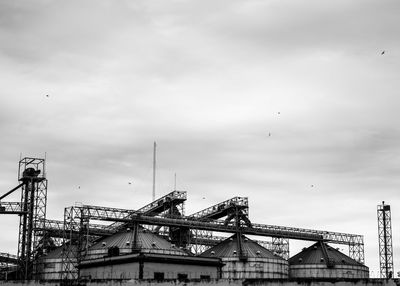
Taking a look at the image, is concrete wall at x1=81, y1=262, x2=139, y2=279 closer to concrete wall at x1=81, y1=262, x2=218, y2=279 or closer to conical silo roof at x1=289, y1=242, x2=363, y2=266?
concrete wall at x1=81, y1=262, x2=218, y2=279

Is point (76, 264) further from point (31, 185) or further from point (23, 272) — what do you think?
point (31, 185)

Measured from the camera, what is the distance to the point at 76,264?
4055 inches

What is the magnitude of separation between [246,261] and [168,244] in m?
13.5

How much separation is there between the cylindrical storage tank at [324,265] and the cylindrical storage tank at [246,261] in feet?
16.5

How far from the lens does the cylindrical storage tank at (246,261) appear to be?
104562 millimetres

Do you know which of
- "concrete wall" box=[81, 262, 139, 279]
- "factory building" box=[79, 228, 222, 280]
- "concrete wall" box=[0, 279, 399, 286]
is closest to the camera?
"concrete wall" box=[0, 279, 399, 286]

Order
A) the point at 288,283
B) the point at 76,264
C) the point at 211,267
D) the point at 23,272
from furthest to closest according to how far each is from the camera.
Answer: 1. the point at 23,272
2. the point at 76,264
3. the point at 211,267
4. the point at 288,283

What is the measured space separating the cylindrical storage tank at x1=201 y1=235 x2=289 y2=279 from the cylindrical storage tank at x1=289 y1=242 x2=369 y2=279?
5021 mm

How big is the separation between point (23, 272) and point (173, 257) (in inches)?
1361

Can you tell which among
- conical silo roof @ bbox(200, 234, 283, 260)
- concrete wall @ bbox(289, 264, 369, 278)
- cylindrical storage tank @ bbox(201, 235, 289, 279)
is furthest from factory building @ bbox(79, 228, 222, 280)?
concrete wall @ bbox(289, 264, 369, 278)

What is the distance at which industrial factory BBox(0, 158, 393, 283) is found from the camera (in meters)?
97.2

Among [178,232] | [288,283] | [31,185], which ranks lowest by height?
[288,283]

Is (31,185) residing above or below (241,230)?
above

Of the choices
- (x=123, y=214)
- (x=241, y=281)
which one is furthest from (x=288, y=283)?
(x=123, y=214)
